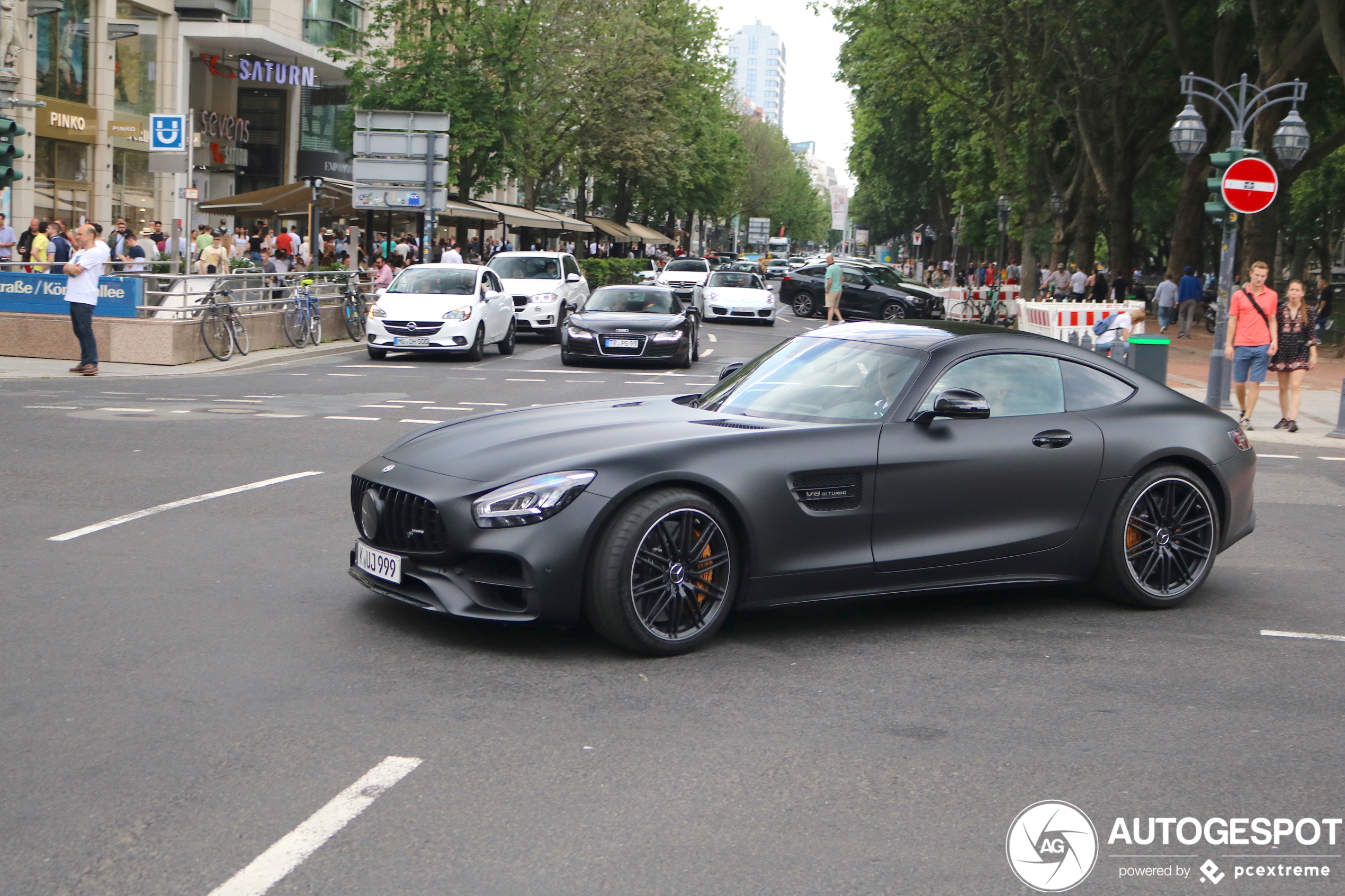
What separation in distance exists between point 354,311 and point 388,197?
4.29 m

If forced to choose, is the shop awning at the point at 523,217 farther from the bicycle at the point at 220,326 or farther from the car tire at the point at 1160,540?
the car tire at the point at 1160,540

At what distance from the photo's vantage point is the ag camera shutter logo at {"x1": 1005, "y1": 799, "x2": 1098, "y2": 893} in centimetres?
387

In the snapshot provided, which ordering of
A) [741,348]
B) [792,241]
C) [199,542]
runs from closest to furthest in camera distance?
[199,542] → [741,348] → [792,241]

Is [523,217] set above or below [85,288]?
above

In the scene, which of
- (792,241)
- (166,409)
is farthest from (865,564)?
(792,241)

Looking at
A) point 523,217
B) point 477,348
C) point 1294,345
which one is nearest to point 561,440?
A: point 1294,345

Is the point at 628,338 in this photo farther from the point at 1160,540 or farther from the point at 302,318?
the point at 1160,540

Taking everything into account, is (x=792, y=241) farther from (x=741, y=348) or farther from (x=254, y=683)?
(x=254, y=683)

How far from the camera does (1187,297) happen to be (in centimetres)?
3694

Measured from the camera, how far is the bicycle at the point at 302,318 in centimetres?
2419

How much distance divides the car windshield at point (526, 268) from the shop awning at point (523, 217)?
428 inches

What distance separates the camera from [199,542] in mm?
7926

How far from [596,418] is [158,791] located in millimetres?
2838

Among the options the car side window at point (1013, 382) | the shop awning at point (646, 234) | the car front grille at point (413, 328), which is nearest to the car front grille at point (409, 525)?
the car side window at point (1013, 382)
